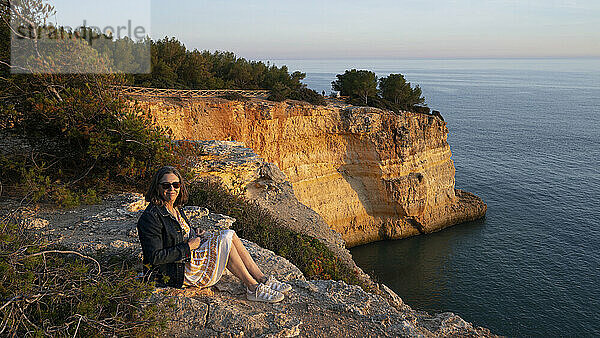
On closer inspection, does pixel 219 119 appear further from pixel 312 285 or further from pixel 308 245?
pixel 312 285

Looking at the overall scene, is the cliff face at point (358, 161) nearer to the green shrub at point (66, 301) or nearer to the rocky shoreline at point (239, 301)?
the rocky shoreline at point (239, 301)

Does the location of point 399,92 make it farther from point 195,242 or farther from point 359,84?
point 195,242

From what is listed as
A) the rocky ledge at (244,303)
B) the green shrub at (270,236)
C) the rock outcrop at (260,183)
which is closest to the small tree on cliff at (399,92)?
the rock outcrop at (260,183)

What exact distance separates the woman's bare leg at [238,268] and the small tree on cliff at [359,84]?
30.2 meters

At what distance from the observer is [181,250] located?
5.07 meters

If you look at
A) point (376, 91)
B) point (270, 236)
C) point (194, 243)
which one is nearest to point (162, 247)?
point (194, 243)

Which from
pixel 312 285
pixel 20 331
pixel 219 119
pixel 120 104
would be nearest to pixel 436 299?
pixel 219 119

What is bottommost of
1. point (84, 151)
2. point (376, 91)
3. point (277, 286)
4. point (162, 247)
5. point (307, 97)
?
point (277, 286)

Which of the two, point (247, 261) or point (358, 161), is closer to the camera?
point (247, 261)

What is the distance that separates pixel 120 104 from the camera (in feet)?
32.8

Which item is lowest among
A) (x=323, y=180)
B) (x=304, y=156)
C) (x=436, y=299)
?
(x=436, y=299)

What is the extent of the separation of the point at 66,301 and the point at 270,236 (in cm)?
579

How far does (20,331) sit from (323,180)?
26061 millimetres

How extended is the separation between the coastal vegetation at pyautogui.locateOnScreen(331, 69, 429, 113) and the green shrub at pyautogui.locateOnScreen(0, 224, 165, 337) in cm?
2984
